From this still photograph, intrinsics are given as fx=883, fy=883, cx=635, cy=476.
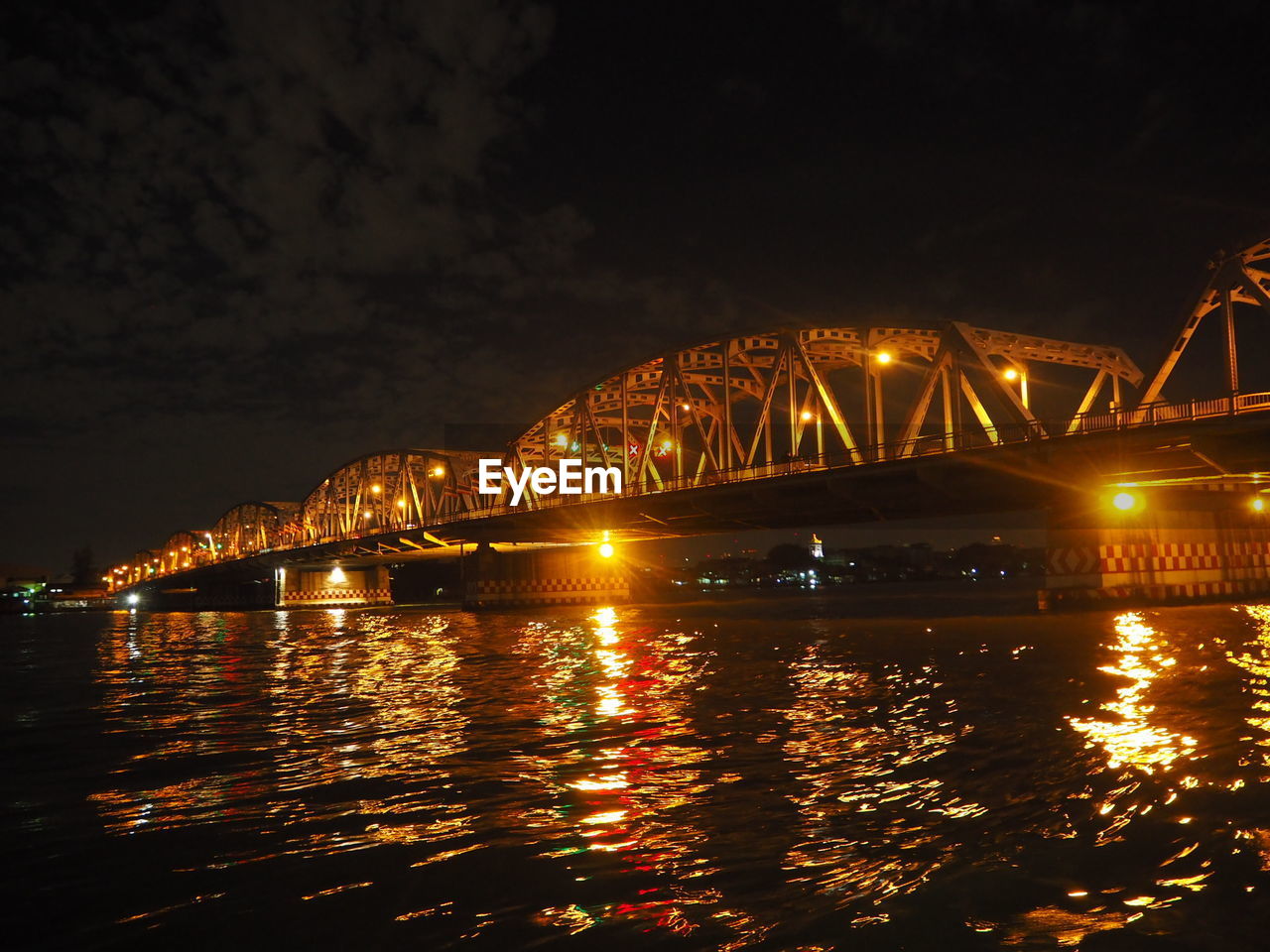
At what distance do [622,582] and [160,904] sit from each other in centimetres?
8536

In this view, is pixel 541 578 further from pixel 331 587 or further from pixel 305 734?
pixel 305 734

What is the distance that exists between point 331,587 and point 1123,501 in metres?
117

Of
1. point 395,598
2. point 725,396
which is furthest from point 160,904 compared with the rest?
point 395,598

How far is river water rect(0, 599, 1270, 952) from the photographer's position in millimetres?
5508

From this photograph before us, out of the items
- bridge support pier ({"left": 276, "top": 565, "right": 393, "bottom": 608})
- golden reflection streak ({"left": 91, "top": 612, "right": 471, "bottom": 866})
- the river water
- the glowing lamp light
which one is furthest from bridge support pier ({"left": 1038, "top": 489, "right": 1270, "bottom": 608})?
bridge support pier ({"left": 276, "top": 565, "right": 393, "bottom": 608})

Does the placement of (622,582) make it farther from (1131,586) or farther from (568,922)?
(568,922)

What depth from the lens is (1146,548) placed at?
142 ft

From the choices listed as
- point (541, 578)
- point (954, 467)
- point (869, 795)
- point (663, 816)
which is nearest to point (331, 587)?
point (541, 578)

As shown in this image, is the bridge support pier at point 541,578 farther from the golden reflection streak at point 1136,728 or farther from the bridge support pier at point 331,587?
the golden reflection streak at point 1136,728

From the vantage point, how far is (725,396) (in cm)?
5750

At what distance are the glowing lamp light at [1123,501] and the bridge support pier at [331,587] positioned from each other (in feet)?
372

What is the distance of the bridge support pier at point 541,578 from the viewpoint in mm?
78562

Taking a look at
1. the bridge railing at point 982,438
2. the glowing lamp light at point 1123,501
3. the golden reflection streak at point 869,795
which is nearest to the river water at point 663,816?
the golden reflection streak at point 869,795

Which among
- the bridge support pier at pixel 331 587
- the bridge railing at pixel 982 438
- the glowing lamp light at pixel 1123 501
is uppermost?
the bridge railing at pixel 982 438
